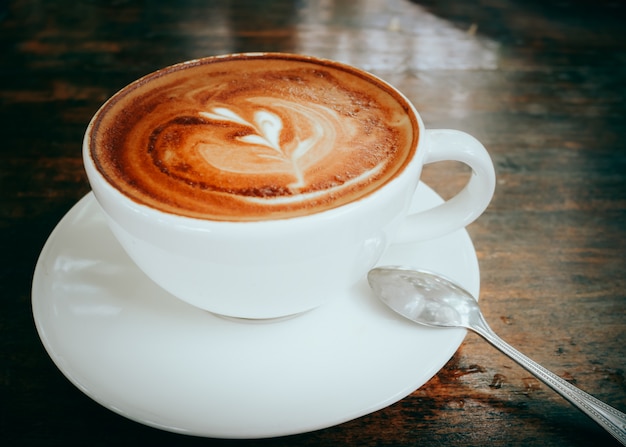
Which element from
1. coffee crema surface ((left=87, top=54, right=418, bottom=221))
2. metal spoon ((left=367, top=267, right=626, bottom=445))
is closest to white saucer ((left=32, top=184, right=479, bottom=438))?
metal spoon ((left=367, top=267, right=626, bottom=445))

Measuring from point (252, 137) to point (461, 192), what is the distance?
0.98 ft

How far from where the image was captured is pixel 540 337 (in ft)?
2.34

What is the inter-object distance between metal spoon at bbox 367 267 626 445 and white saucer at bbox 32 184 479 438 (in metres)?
0.02

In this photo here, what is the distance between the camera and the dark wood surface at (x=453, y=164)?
2.00 ft

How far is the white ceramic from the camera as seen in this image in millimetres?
539

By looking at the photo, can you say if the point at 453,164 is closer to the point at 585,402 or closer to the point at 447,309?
the point at 447,309

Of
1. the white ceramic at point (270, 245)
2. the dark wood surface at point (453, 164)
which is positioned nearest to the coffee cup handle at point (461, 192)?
the white ceramic at point (270, 245)

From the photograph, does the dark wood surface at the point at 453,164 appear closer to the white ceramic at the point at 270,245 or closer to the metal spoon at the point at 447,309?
the metal spoon at the point at 447,309

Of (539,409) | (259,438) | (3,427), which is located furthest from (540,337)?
(3,427)

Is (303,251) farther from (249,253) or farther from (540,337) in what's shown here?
(540,337)

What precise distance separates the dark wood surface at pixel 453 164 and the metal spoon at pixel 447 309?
0.15ft

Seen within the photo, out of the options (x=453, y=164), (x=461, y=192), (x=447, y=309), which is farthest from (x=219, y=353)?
(x=453, y=164)

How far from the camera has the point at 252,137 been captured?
69cm

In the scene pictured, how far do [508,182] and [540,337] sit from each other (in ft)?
1.30
